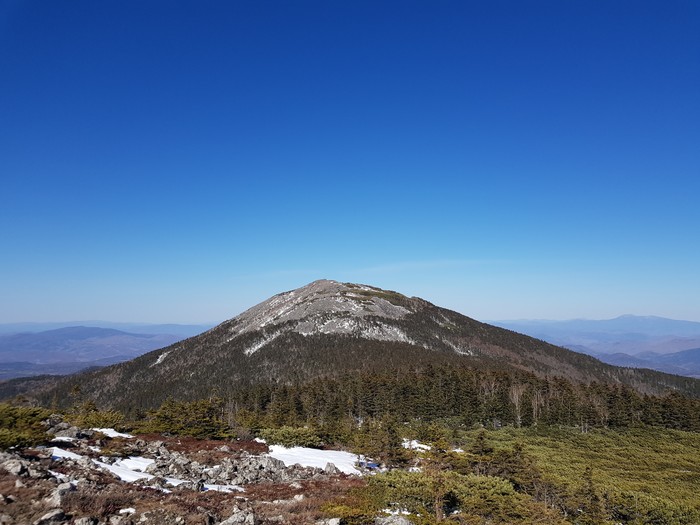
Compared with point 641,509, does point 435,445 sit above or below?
above

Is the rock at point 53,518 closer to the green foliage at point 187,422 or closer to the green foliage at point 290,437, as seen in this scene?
the green foliage at point 187,422

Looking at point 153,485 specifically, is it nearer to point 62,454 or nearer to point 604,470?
point 62,454

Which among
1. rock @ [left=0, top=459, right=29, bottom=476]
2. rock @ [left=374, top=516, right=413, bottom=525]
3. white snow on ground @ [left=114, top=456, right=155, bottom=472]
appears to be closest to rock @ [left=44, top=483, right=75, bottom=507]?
rock @ [left=0, top=459, right=29, bottom=476]

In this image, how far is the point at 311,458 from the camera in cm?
4475

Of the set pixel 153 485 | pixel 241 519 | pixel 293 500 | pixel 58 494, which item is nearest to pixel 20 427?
pixel 153 485

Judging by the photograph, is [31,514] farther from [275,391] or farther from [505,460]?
[275,391]

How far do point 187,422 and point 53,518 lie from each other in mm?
36520

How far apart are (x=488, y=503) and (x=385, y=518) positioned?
24.0ft

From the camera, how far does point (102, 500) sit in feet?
57.6

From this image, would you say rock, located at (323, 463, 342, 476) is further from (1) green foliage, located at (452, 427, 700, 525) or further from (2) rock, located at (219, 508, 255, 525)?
(2) rock, located at (219, 508, 255, 525)

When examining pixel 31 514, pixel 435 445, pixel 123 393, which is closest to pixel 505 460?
pixel 435 445

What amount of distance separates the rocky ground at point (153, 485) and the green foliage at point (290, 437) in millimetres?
10095

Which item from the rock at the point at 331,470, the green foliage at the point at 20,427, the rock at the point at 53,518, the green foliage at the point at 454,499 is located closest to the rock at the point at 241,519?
the rock at the point at 53,518

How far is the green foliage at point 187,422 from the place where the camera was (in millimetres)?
47688
